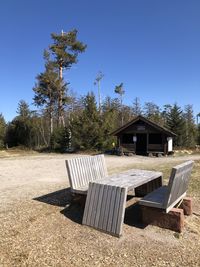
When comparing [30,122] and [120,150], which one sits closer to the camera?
[120,150]

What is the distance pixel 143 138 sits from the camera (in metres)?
23.8

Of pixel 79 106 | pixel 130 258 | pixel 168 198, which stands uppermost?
pixel 79 106

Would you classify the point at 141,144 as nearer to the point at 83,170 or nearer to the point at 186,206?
the point at 83,170

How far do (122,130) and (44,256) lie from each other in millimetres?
20198

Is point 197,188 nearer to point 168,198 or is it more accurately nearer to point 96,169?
point 96,169

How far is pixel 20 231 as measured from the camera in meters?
4.14

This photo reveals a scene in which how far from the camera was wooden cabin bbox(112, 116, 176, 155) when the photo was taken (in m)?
22.2

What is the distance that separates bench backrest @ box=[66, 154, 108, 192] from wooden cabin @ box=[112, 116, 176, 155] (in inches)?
614

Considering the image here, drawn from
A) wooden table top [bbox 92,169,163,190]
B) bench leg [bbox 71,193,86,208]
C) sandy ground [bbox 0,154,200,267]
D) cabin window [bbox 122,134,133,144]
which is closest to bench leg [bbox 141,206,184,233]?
sandy ground [bbox 0,154,200,267]

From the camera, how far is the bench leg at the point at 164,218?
4.39 metres

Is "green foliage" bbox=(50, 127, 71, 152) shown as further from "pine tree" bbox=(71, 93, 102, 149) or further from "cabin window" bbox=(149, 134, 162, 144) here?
"cabin window" bbox=(149, 134, 162, 144)

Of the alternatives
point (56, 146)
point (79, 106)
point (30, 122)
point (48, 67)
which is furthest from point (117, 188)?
point (79, 106)

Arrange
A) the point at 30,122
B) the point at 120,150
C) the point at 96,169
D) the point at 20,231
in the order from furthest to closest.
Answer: the point at 30,122, the point at 120,150, the point at 96,169, the point at 20,231

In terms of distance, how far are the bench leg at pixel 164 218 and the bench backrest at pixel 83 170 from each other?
1.47 metres
